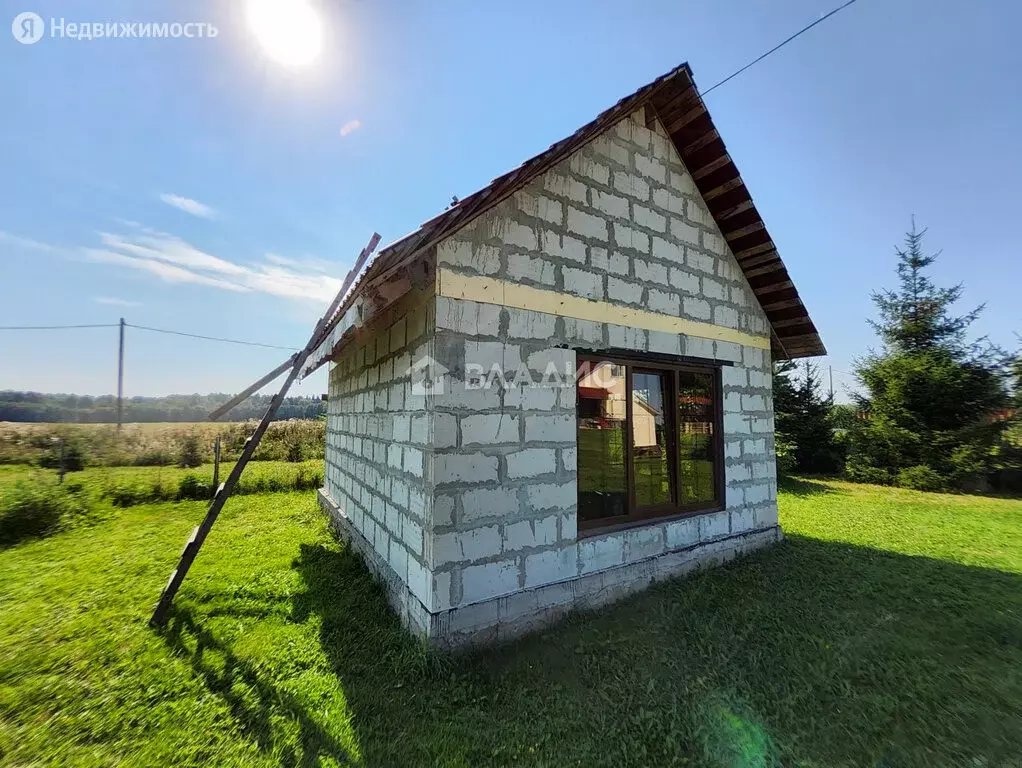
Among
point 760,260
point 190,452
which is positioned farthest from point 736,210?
point 190,452

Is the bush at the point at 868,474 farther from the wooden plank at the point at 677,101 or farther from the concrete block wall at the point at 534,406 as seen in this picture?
the wooden plank at the point at 677,101

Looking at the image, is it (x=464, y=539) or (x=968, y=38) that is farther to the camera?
(x=968, y=38)

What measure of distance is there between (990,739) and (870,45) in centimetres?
682

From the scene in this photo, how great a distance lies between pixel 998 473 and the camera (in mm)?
11461

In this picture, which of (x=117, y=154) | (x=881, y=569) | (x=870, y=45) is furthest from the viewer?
(x=117, y=154)

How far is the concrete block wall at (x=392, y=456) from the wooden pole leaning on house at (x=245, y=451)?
0.58 metres

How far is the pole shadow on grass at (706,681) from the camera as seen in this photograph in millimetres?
2420

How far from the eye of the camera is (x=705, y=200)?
5.48 metres

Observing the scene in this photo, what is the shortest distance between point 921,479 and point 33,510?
67.5 ft

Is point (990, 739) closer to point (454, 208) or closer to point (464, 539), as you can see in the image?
point (464, 539)

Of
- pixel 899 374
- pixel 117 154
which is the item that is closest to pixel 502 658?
pixel 117 154

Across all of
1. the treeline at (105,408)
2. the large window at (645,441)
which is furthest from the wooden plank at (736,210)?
the treeline at (105,408)

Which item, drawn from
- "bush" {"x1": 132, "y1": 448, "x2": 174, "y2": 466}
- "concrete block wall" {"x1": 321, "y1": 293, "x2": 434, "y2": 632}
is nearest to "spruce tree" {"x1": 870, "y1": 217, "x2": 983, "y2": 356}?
"concrete block wall" {"x1": 321, "y1": 293, "x2": 434, "y2": 632}

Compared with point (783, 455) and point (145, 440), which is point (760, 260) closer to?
point (783, 455)
